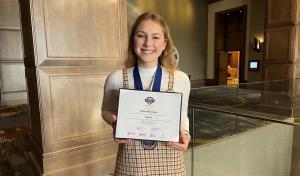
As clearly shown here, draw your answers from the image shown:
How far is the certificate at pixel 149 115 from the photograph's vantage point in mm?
1041

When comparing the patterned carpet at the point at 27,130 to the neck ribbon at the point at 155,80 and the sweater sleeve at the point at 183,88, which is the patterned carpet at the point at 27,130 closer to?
the sweater sleeve at the point at 183,88

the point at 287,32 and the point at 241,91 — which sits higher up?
the point at 287,32

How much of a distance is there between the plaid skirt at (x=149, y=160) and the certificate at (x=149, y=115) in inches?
3.3

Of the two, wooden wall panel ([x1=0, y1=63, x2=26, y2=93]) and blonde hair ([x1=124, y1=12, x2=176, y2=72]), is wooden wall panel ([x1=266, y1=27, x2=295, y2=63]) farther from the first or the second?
wooden wall panel ([x1=0, y1=63, x2=26, y2=93])

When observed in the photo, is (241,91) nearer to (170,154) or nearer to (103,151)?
(103,151)

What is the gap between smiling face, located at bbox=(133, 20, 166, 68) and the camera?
3.53ft

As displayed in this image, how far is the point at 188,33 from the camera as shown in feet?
36.7

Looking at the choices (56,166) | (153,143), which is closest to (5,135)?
(56,166)

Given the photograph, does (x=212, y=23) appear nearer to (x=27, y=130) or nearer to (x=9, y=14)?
(x=9, y=14)

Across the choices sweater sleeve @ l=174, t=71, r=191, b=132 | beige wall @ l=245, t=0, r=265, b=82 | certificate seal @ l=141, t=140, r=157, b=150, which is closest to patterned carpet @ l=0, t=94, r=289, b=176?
sweater sleeve @ l=174, t=71, r=191, b=132

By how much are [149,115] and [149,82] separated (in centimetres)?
16

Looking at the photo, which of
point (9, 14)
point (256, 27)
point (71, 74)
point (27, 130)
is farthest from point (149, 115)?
point (256, 27)

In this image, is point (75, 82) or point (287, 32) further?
point (287, 32)

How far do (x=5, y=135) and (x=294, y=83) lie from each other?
4990 millimetres
